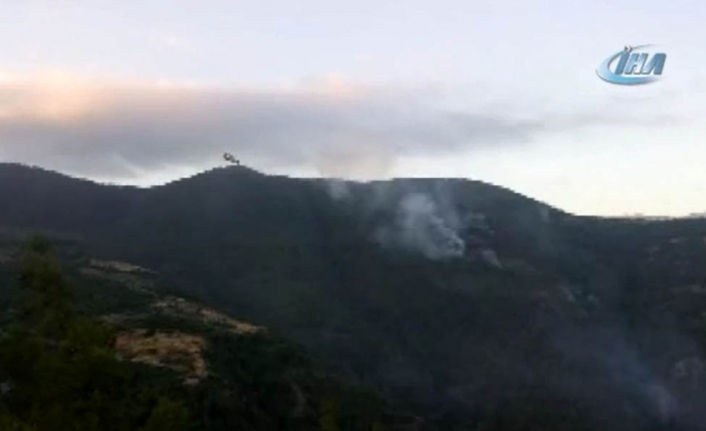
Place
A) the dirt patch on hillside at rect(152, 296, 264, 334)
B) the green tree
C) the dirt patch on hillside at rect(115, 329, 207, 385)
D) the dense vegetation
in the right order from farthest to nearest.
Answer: the dirt patch on hillside at rect(152, 296, 264, 334) → the dirt patch on hillside at rect(115, 329, 207, 385) → the dense vegetation → the green tree

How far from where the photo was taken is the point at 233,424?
131 metres

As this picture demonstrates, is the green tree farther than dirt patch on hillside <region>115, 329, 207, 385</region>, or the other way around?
dirt patch on hillside <region>115, 329, 207, 385</region>

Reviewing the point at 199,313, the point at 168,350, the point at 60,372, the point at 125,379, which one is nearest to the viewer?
the point at 60,372

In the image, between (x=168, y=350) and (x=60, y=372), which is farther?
(x=168, y=350)

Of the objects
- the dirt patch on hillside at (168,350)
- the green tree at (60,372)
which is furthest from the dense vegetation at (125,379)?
the dirt patch on hillside at (168,350)

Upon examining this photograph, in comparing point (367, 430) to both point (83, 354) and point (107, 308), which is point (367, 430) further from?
point (83, 354)

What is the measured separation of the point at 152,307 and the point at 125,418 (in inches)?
4500

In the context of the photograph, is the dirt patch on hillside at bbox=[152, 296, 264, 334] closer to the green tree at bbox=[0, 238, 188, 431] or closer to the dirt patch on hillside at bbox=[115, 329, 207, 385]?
the dirt patch on hillside at bbox=[115, 329, 207, 385]

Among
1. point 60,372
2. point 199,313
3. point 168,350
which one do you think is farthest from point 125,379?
point 199,313

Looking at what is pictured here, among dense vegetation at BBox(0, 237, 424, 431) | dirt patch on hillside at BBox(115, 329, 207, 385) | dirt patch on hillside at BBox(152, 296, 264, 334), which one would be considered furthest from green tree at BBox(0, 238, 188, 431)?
dirt patch on hillside at BBox(152, 296, 264, 334)

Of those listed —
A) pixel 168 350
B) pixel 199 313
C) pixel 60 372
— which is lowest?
pixel 168 350

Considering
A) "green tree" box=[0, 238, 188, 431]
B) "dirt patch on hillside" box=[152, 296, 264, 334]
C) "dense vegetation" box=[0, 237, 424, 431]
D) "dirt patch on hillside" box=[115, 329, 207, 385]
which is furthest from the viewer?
"dirt patch on hillside" box=[152, 296, 264, 334]

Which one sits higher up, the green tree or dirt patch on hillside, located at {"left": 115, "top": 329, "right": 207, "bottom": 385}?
the green tree

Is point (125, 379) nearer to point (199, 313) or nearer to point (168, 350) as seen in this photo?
point (168, 350)
